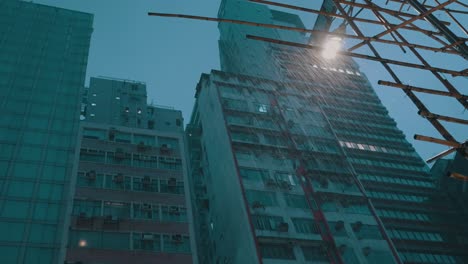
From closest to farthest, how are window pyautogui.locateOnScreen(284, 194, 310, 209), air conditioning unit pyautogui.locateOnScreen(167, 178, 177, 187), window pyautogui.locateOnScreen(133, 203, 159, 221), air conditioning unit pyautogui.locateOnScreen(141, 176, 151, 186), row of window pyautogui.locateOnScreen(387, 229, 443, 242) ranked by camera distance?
window pyautogui.locateOnScreen(133, 203, 159, 221)
air conditioning unit pyautogui.locateOnScreen(141, 176, 151, 186)
air conditioning unit pyautogui.locateOnScreen(167, 178, 177, 187)
window pyautogui.locateOnScreen(284, 194, 310, 209)
row of window pyautogui.locateOnScreen(387, 229, 443, 242)

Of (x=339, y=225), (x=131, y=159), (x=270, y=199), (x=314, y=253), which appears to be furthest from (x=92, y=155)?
(x=339, y=225)

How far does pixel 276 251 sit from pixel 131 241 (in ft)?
36.1

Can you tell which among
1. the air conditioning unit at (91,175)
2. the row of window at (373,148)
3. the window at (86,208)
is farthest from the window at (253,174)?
the row of window at (373,148)

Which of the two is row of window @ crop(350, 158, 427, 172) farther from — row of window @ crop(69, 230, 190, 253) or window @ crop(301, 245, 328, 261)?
row of window @ crop(69, 230, 190, 253)

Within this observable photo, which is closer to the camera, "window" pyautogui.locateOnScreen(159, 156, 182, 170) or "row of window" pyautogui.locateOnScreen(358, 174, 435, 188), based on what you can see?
"window" pyautogui.locateOnScreen(159, 156, 182, 170)

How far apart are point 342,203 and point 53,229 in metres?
25.9

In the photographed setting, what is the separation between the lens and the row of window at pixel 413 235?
47000 mm

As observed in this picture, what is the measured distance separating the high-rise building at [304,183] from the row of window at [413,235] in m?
0.16

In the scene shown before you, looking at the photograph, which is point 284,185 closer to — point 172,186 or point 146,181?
point 172,186

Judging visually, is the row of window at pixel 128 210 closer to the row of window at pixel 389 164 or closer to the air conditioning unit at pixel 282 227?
the air conditioning unit at pixel 282 227

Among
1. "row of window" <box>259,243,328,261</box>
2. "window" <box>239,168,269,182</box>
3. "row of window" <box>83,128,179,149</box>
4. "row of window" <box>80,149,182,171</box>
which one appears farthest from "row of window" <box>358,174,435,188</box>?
"row of window" <box>80,149,182,171</box>

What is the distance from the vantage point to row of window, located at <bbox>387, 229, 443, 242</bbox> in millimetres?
47000

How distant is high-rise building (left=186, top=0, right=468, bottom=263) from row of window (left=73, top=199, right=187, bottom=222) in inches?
237

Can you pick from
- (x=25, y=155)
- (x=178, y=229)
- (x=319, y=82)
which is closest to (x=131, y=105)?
(x=25, y=155)
